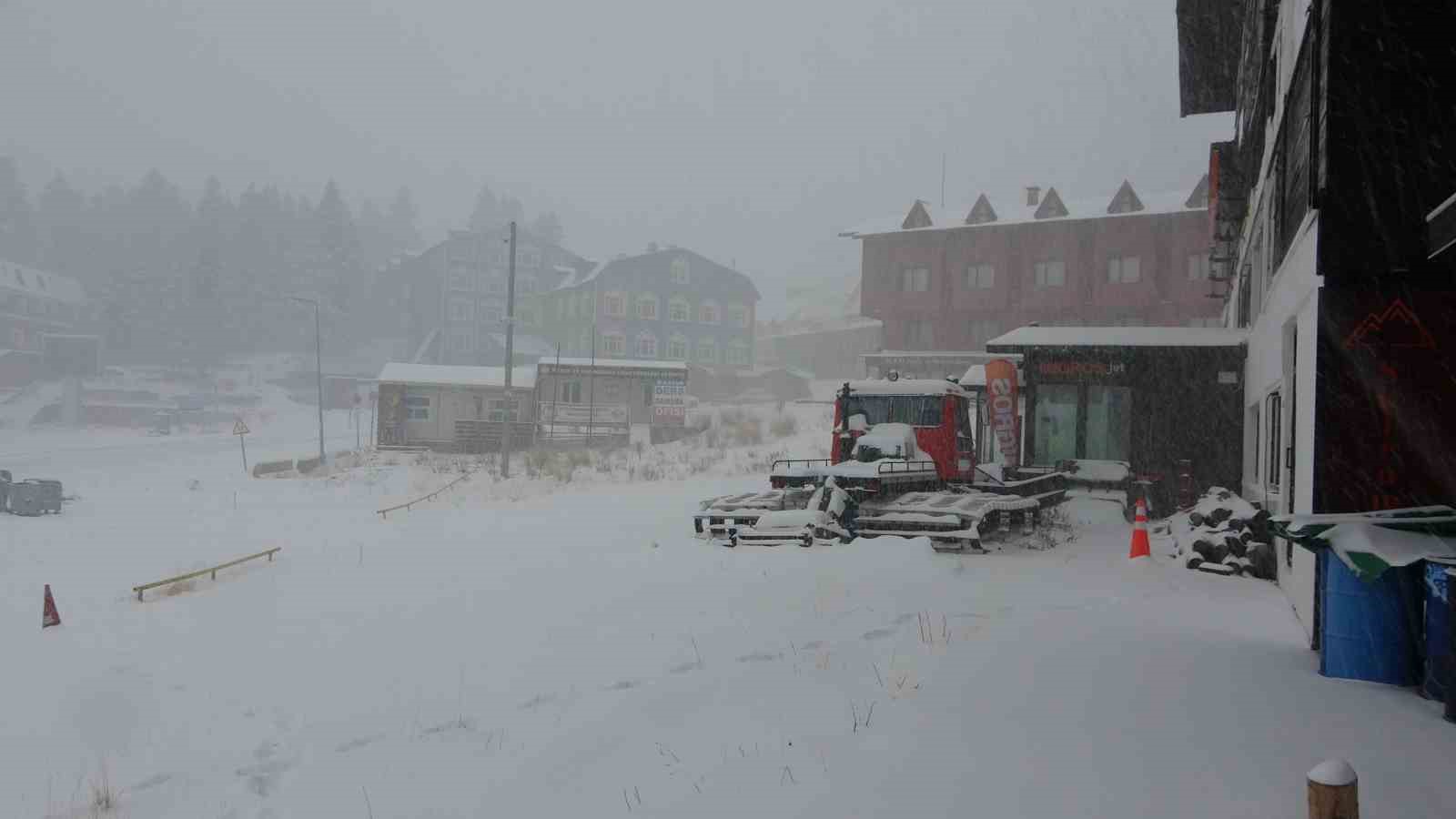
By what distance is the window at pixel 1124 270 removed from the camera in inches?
1663

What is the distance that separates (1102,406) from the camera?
21.1 meters

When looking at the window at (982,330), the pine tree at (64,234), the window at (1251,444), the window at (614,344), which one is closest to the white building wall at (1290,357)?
the window at (1251,444)

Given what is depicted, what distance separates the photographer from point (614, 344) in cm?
6725

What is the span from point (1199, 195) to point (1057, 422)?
24621 mm

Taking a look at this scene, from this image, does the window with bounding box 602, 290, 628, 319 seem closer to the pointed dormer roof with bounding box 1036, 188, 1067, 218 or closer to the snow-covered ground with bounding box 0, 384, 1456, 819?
the pointed dormer roof with bounding box 1036, 188, 1067, 218

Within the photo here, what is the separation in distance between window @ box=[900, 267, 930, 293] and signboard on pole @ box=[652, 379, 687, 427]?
1342 cm

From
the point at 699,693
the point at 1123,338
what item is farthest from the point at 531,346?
the point at 699,693

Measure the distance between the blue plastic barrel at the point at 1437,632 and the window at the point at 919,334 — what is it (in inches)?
1661

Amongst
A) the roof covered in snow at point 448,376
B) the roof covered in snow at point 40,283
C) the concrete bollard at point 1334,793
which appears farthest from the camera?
the roof covered in snow at point 40,283

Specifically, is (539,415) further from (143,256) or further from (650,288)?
(143,256)

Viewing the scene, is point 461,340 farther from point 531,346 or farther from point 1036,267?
point 1036,267

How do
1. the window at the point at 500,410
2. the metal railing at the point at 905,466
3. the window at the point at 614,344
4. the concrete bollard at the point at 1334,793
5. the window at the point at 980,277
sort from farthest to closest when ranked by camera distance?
the window at the point at 614,344
the window at the point at 980,277
the window at the point at 500,410
the metal railing at the point at 905,466
the concrete bollard at the point at 1334,793

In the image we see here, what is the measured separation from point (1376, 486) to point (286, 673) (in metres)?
8.83

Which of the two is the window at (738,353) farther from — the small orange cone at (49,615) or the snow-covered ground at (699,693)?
the small orange cone at (49,615)
